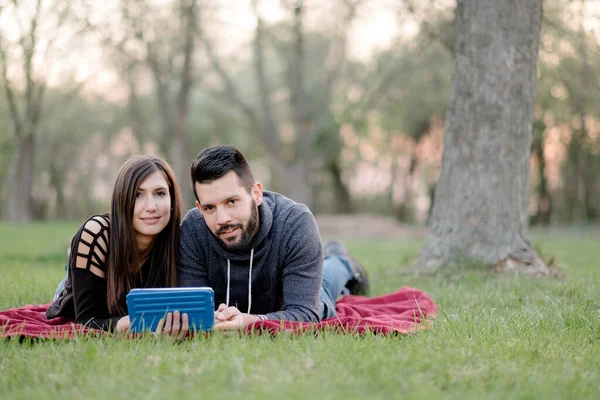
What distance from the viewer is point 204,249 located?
163 inches

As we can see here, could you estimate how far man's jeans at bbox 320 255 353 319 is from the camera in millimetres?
4517

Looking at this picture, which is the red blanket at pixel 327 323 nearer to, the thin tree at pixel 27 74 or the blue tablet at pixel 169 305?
the blue tablet at pixel 169 305

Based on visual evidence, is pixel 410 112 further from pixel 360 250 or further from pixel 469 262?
pixel 469 262

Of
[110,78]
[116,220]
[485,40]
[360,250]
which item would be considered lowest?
[360,250]

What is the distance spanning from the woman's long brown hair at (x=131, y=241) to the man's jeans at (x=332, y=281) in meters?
1.19

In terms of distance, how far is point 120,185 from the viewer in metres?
3.98

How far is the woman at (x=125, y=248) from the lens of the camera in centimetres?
384

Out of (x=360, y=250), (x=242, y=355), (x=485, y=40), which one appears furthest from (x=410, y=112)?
(x=242, y=355)

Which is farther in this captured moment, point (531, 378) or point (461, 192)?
point (461, 192)

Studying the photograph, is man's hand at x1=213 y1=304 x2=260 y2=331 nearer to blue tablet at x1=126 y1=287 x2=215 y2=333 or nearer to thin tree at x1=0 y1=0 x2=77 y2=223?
blue tablet at x1=126 y1=287 x2=215 y2=333

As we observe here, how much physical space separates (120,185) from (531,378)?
2.76 m

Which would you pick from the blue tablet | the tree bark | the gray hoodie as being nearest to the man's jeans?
the gray hoodie

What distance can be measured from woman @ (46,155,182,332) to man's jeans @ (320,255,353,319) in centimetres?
120

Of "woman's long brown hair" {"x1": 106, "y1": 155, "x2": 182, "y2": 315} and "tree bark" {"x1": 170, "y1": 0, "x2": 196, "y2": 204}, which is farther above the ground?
"tree bark" {"x1": 170, "y1": 0, "x2": 196, "y2": 204}
